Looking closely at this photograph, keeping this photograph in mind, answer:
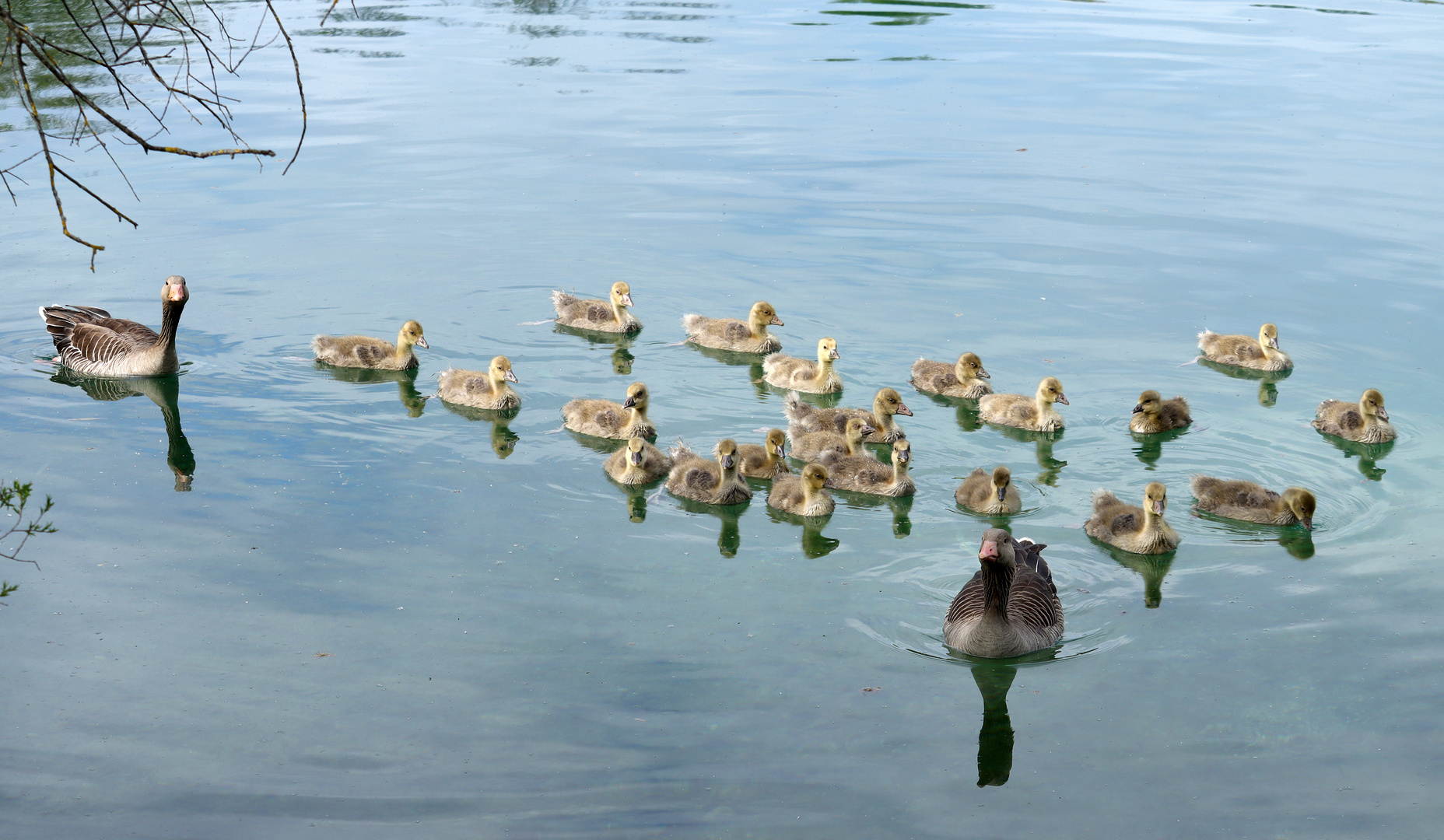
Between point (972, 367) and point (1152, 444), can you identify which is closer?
point (1152, 444)

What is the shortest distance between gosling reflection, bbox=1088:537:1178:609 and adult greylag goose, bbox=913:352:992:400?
271 cm

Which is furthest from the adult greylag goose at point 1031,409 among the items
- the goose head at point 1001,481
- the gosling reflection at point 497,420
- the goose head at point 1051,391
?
the gosling reflection at point 497,420

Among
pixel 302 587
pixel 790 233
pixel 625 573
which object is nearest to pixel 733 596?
Answer: pixel 625 573

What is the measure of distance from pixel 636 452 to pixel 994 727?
158 inches

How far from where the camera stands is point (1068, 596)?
866cm

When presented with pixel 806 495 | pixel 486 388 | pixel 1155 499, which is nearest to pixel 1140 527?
pixel 1155 499

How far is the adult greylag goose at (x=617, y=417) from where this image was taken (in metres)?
11.0

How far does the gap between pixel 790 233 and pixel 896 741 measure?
32.8 feet

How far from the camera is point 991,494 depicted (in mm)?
9602

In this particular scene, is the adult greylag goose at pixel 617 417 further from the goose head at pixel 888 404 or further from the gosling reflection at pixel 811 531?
the goose head at pixel 888 404

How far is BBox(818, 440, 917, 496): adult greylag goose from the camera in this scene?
10.2 meters

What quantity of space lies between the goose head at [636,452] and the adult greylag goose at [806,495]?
104 cm

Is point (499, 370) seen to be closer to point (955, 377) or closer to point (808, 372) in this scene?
point (808, 372)

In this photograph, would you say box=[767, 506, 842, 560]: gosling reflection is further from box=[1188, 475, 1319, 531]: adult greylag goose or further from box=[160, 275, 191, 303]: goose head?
box=[160, 275, 191, 303]: goose head
